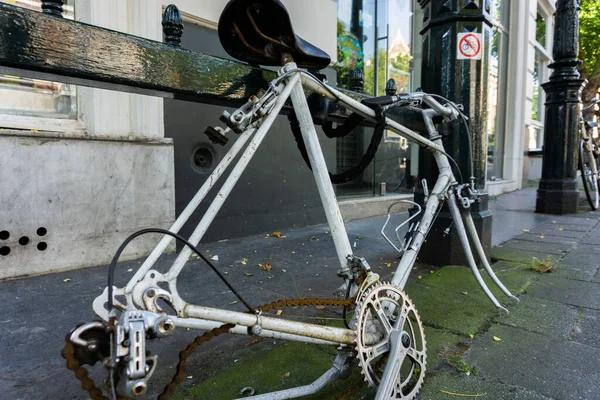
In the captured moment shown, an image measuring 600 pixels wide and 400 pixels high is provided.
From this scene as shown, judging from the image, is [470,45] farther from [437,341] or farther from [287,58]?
[437,341]

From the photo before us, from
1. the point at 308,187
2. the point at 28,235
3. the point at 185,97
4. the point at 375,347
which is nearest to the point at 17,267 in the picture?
the point at 28,235

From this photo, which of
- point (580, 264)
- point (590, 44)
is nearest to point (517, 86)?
point (590, 44)

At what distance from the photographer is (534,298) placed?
2863mm

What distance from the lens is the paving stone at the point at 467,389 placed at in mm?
1703

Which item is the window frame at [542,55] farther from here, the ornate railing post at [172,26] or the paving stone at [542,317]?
the ornate railing post at [172,26]

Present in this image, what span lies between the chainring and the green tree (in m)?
16.3

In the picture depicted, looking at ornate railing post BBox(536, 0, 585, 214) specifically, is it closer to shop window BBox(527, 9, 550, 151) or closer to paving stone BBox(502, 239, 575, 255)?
paving stone BBox(502, 239, 575, 255)

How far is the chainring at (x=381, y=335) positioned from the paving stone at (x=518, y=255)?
262cm

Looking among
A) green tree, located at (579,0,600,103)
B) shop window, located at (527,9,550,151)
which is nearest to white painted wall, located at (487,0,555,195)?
shop window, located at (527,9,550,151)

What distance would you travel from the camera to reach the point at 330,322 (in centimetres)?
246

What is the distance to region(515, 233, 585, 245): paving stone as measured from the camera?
15.3 ft

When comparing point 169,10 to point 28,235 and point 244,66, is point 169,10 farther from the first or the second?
point 28,235

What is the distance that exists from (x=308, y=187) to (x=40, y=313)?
3.71 meters

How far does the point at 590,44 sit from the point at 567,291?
17.1 metres
